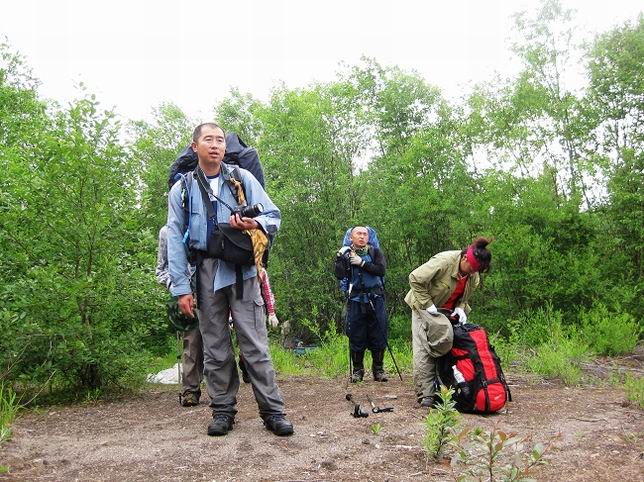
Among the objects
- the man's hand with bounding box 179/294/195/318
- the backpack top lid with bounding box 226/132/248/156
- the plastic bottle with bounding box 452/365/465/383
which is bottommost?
the plastic bottle with bounding box 452/365/465/383

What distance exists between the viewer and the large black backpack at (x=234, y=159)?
4.24 metres

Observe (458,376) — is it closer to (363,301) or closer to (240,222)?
(363,301)

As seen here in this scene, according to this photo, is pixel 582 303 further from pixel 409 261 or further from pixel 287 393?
pixel 287 393

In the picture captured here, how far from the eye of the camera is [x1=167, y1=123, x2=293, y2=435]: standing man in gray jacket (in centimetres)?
357

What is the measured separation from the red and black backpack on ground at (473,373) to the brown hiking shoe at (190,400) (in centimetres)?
202

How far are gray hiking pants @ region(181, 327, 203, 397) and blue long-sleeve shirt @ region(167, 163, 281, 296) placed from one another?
5.10 feet

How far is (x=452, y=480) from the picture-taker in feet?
9.23

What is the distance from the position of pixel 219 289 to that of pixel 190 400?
5.51 feet

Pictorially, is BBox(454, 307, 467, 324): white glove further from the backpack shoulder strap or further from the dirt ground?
the backpack shoulder strap

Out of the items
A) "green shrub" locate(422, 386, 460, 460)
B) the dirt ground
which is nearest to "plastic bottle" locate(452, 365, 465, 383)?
the dirt ground

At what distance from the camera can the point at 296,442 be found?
11.3 feet

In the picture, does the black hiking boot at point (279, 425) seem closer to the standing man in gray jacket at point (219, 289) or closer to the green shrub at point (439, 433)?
the standing man in gray jacket at point (219, 289)

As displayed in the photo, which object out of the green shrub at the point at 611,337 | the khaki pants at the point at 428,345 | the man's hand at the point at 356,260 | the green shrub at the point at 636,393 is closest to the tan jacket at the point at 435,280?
the khaki pants at the point at 428,345

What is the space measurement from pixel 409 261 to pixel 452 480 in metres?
13.7
